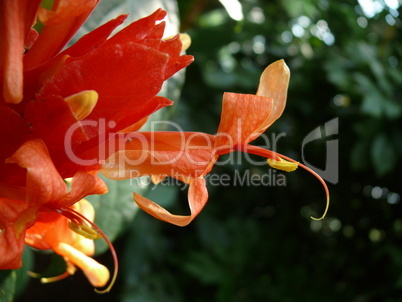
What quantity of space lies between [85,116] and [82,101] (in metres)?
0.01

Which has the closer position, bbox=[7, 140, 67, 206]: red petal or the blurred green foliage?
bbox=[7, 140, 67, 206]: red petal

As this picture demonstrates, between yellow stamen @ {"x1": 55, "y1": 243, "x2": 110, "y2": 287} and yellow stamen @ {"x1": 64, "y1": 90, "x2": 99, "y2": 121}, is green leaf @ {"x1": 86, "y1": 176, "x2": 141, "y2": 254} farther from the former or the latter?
yellow stamen @ {"x1": 64, "y1": 90, "x2": 99, "y2": 121}

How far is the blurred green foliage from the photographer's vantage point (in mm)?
957

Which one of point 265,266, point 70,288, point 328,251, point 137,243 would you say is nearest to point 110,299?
point 70,288

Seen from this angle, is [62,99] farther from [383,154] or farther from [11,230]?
[383,154]

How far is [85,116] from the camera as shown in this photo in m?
0.26

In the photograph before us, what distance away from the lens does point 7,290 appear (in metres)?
0.39

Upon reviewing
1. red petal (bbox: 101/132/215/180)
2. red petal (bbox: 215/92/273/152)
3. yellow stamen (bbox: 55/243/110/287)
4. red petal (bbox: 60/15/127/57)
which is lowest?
yellow stamen (bbox: 55/243/110/287)

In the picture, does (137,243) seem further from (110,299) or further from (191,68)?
(191,68)

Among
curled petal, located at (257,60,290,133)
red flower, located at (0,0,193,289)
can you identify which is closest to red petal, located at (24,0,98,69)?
red flower, located at (0,0,193,289)

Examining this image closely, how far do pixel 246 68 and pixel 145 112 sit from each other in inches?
32.4

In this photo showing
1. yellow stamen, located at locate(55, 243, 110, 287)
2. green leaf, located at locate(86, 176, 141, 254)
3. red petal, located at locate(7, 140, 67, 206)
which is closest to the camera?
red petal, located at locate(7, 140, 67, 206)

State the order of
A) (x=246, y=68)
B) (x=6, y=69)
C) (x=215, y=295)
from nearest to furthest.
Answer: (x=6, y=69) < (x=215, y=295) < (x=246, y=68)

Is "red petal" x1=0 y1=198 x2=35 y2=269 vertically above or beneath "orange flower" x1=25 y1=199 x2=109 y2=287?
above
